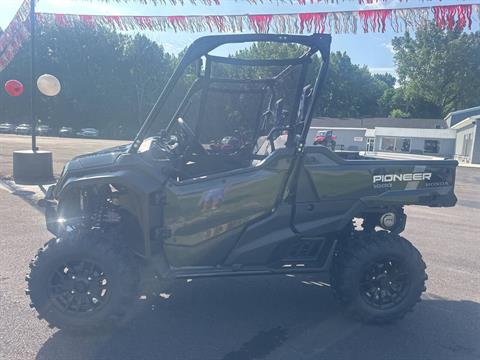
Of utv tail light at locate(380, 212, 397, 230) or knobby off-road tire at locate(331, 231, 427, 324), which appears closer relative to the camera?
knobby off-road tire at locate(331, 231, 427, 324)

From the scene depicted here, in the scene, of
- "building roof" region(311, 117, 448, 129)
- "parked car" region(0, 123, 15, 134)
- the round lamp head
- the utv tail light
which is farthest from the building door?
"parked car" region(0, 123, 15, 134)

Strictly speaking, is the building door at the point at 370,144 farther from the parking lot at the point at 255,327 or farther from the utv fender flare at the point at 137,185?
the utv fender flare at the point at 137,185

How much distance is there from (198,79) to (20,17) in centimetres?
893

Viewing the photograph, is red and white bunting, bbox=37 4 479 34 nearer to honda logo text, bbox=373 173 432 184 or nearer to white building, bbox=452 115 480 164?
honda logo text, bbox=373 173 432 184

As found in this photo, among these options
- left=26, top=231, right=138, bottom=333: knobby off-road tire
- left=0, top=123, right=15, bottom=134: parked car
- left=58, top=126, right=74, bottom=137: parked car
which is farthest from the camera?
left=58, top=126, right=74, bottom=137: parked car

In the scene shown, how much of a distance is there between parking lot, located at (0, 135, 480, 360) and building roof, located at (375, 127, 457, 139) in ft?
119

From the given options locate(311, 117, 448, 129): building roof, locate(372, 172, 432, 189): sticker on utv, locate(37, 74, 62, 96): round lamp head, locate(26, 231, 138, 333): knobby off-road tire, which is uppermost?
locate(311, 117, 448, 129): building roof

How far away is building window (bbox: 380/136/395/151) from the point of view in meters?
39.7

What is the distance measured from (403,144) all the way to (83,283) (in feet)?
132

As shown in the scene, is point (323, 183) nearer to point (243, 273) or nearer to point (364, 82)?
point (243, 273)

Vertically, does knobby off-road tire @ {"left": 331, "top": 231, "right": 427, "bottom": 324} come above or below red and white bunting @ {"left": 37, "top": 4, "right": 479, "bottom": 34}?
below

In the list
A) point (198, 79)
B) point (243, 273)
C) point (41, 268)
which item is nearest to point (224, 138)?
point (198, 79)

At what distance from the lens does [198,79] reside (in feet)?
13.1

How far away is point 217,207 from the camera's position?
3422mm
